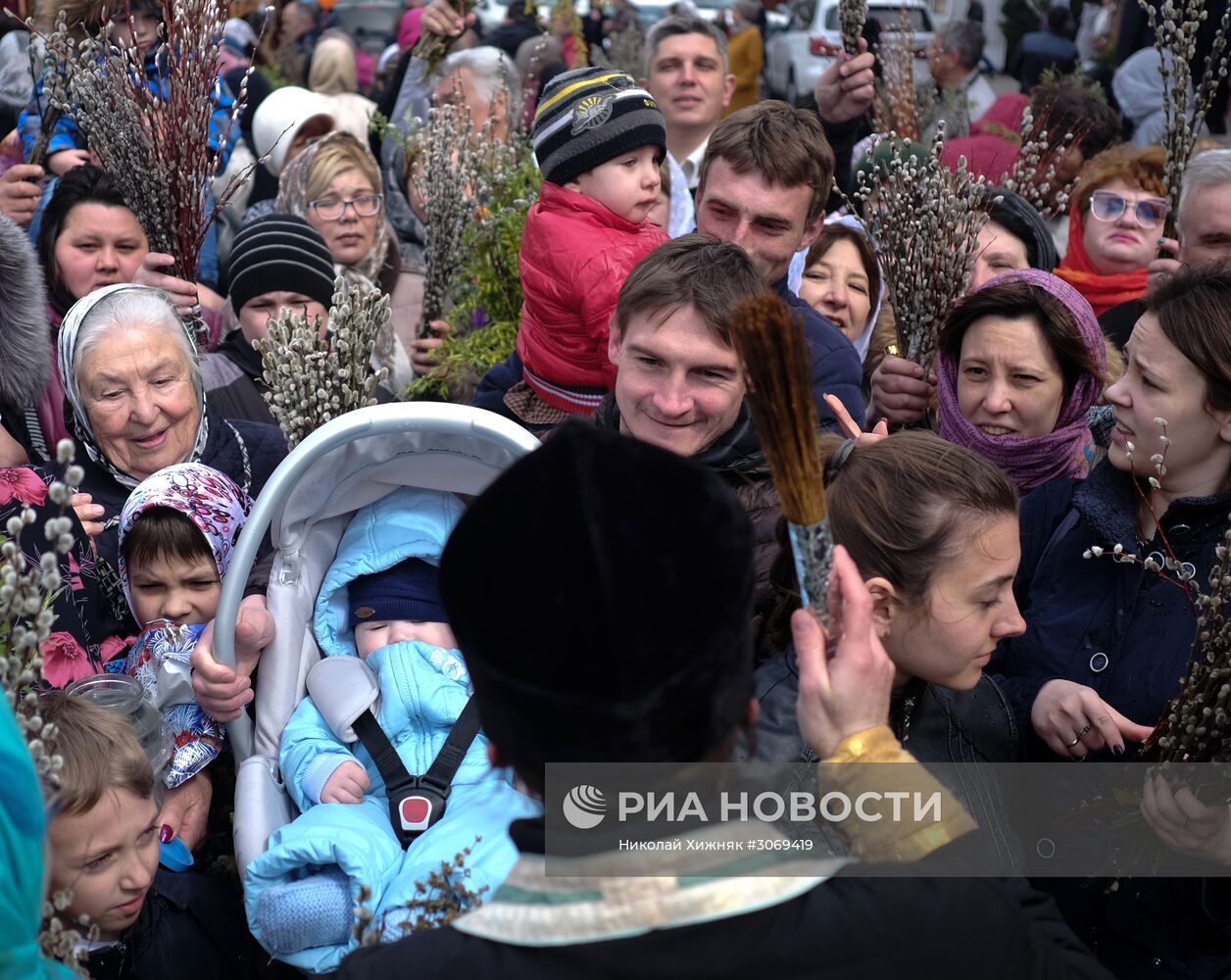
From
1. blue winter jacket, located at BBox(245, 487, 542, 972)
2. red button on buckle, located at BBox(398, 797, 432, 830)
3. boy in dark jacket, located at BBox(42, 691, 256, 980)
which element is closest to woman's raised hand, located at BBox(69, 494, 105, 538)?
blue winter jacket, located at BBox(245, 487, 542, 972)

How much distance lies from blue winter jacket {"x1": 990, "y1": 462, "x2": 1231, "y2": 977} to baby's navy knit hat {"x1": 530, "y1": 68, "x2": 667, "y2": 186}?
176 centimetres

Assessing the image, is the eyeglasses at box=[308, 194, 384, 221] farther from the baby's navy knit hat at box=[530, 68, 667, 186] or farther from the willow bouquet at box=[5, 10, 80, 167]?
the baby's navy knit hat at box=[530, 68, 667, 186]

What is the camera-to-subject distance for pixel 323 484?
131 inches

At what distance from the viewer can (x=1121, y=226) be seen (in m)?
5.13

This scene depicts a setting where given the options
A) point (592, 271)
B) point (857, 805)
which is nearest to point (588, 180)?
point (592, 271)

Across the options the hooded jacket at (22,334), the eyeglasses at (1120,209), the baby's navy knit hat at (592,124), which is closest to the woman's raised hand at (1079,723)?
the baby's navy knit hat at (592,124)

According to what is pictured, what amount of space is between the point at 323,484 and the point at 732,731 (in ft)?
6.38

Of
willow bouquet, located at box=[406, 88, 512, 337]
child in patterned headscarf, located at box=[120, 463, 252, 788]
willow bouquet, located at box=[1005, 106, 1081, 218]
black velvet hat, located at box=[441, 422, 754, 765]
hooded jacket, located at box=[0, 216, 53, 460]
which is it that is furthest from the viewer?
willow bouquet, located at box=[406, 88, 512, 337]

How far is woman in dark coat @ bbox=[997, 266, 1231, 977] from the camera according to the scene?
2.72m

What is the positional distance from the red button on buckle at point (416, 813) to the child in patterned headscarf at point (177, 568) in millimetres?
613

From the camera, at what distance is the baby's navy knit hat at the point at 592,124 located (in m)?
4.09

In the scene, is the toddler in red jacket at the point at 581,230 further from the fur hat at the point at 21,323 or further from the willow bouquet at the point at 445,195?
→ the fur hat at the point at 21,323

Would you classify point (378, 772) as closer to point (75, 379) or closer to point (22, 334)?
point (75, 379)

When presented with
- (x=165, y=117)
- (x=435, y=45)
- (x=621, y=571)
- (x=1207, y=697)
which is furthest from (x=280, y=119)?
(x=621, y=571)
